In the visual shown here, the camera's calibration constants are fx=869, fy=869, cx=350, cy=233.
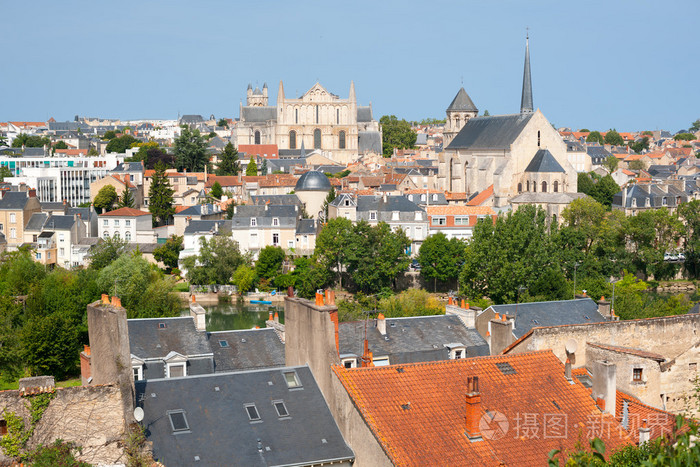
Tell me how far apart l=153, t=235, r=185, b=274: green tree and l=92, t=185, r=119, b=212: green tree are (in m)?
13.7

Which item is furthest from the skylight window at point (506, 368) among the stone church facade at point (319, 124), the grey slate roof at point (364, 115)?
the grey slate roof at point (364, 115)

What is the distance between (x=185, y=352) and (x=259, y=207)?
34616mm

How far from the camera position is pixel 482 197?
2633 inches

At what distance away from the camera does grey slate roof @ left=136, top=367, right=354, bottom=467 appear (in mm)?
12867

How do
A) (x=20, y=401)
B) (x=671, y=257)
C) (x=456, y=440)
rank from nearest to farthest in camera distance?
(x=20, y=401) < (x=456, y=440) < (x=671, y=257)

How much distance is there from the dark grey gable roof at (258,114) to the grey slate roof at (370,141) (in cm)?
1291

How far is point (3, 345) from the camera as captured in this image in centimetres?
3183

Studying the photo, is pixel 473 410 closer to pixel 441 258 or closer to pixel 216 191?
pixel 441 258

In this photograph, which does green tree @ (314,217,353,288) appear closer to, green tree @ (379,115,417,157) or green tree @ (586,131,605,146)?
green tree @ (379,115,417,157)

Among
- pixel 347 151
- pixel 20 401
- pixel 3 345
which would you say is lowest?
pixel 3 345

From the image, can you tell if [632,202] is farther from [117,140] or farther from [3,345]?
[117,140]

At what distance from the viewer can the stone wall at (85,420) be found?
12117mm

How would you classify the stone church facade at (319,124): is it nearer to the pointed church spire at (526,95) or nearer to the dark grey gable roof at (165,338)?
the pointed church spire at (526,95)

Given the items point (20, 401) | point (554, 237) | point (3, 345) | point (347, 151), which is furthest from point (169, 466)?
point (347, 151)
